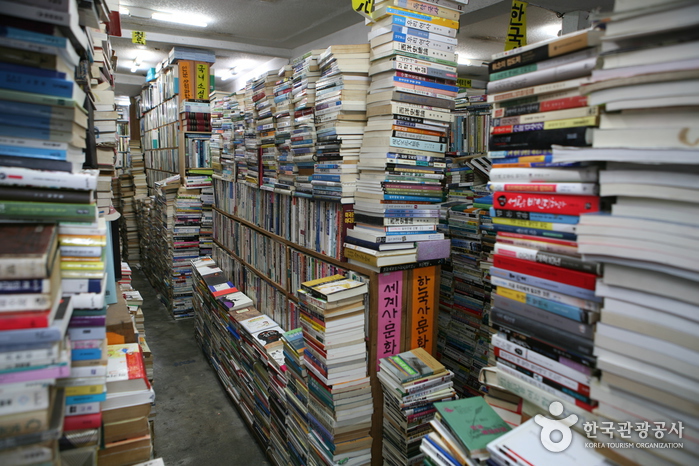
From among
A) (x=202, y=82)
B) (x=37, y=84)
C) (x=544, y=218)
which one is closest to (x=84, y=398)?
(x=37, y=84)

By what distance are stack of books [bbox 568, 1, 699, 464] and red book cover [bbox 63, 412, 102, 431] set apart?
127 cm

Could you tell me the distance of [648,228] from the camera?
95 centimetres

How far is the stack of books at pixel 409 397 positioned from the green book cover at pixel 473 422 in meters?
0.63

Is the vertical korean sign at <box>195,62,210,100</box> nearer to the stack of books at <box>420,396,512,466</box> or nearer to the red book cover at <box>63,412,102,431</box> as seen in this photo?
the red book cover at <box>63,412,102,431</box>

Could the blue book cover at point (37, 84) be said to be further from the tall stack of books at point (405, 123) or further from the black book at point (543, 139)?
the tall stack of books at point (405, 123)

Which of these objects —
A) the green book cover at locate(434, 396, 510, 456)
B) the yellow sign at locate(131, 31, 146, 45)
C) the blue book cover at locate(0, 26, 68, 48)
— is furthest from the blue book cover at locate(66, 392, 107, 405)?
the yellow sign at locate(131, 31, 146, 45)

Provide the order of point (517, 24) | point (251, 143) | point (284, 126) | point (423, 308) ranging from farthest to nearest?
point (251, 143), point (517, 24), point (284, 126), point (423, 308)

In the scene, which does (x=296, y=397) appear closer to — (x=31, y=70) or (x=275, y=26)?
(x=31, y=70)

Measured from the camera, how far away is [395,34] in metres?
1.96

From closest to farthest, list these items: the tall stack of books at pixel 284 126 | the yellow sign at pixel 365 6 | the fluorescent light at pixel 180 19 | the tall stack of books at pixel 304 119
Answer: the yellow sign at pixel 365 6, the tall stack of books at pixel 304 119, the tall stack of books at pixel 284 126, the fluorescent light at pixel 180 19

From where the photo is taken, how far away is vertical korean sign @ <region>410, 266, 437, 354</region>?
90.0 inches

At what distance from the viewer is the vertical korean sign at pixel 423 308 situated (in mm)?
2285

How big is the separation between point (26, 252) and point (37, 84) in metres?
0.42

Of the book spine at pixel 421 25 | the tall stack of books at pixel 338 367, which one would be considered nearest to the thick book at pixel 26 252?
the tall stack of books at pixel 338 367
